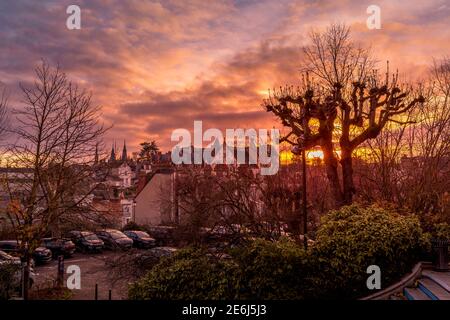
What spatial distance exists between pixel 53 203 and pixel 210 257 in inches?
245

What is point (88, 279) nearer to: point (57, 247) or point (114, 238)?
point (57, 247)

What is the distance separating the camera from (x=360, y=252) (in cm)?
852

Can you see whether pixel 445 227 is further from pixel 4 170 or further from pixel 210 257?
pixel 4 170

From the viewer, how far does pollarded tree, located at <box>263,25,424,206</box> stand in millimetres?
13477

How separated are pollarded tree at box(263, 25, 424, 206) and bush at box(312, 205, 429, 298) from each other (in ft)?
13.6

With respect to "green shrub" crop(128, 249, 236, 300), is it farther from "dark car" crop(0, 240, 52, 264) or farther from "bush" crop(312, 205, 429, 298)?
"dark car" crop(0, 240, 52, 264)

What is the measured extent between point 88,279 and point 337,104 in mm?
13965

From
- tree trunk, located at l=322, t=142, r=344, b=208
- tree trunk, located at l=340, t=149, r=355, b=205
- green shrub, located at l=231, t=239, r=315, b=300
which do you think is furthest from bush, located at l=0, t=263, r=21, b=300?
tree trunk, located at l=340, t=149, r=355, b=205

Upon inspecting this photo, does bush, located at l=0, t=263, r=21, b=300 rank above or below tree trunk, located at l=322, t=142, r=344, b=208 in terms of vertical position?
below

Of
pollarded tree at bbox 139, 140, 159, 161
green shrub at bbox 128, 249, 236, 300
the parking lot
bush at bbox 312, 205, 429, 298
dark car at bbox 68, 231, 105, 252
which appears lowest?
the parking lot

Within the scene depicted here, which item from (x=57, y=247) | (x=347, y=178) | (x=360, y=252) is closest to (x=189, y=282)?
(x=360, y=252)

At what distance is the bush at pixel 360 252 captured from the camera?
846cm

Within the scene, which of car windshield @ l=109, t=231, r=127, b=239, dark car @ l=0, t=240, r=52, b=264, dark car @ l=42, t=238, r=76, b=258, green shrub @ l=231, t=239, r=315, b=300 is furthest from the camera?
car windshield @ l=109, t=231, r=127, b=239
